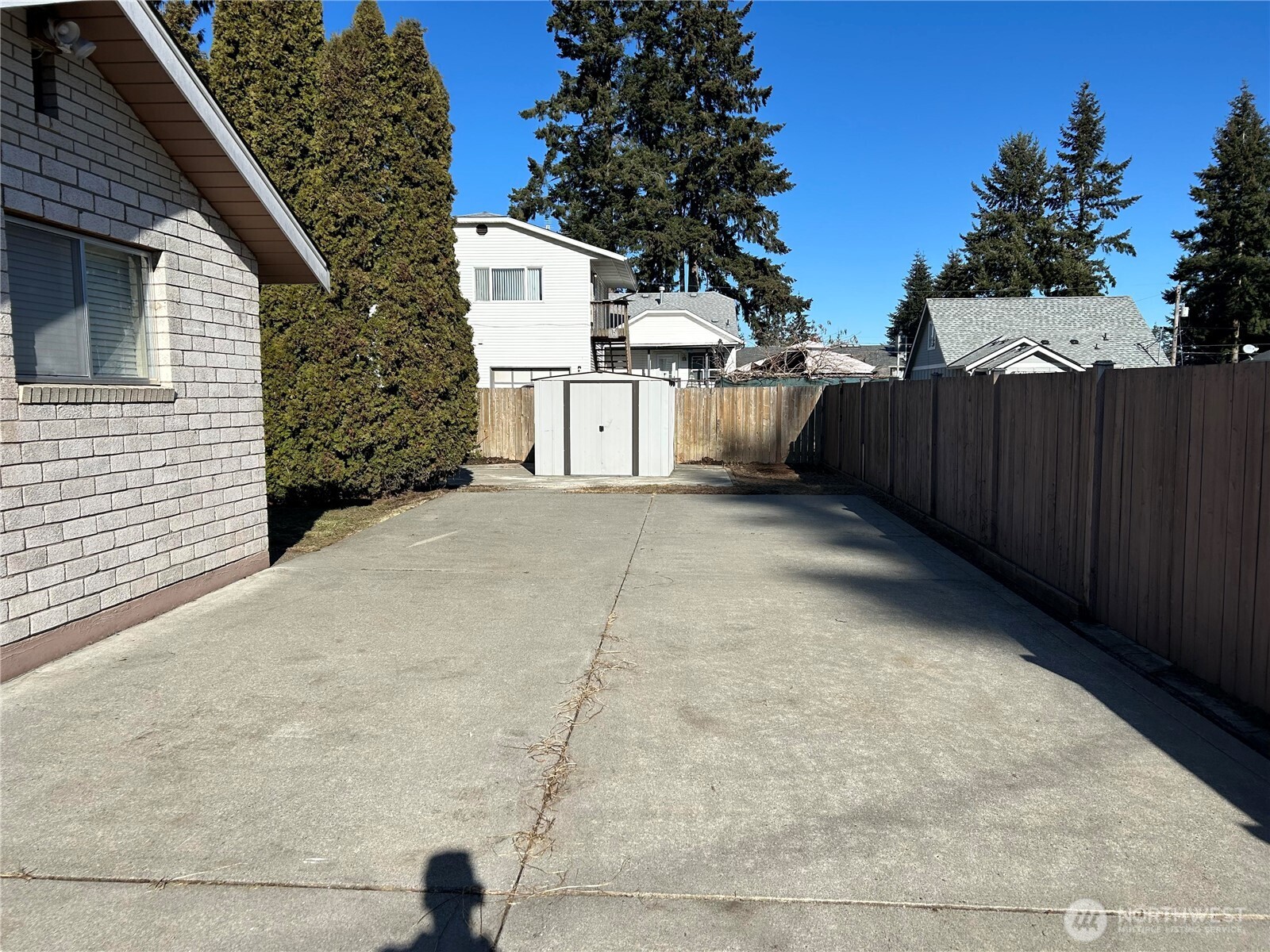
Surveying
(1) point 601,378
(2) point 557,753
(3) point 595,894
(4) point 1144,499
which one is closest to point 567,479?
(1) point 601,378

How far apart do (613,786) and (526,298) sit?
24.2 metres

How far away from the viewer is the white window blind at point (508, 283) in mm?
26703

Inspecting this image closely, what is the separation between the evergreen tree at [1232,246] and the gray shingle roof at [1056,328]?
17698mm

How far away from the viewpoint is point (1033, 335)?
99.9 ft

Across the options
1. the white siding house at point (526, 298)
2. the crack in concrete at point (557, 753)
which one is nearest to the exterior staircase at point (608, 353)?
the white siding house at point (526, 298)

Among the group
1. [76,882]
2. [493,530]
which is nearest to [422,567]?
[493,530]

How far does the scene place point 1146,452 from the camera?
5527 mm

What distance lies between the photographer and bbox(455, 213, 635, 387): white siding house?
26547 millimetres

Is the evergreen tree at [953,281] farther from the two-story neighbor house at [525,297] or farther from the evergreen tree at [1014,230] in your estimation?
the two-story neighbor house at [525,297]

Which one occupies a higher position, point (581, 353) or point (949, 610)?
point (581, 353)

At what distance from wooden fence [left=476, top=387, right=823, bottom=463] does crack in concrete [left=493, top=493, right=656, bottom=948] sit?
649 inches

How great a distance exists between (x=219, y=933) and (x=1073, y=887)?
2.87m

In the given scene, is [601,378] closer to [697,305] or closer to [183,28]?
[183,28]

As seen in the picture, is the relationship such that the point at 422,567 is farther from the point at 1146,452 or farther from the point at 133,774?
the point at 1146,452
